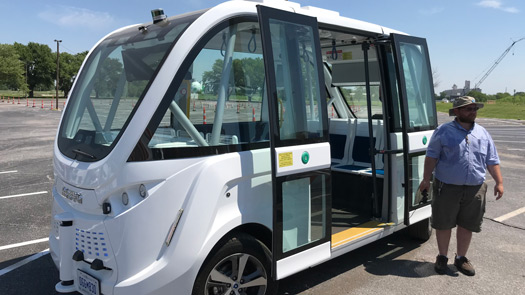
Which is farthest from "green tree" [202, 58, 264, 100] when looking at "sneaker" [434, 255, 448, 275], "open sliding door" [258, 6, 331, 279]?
"sneaker" [434, 255, 448, 275]

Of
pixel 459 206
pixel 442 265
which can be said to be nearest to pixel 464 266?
pixel 442 265

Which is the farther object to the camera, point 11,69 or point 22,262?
point 11,69

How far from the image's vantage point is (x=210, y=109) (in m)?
3.18

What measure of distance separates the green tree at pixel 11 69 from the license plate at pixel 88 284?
79.8 meters

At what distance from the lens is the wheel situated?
2.88 meters

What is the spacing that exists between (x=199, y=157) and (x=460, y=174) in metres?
2.64

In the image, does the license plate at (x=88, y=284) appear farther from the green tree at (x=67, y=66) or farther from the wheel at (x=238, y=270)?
the green tree at (x=67, y=66)

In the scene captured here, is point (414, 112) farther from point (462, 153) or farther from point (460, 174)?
point (460, 174)

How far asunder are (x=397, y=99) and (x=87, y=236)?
3.29 m

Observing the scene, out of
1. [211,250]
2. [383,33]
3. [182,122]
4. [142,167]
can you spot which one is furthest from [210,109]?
[383,33]

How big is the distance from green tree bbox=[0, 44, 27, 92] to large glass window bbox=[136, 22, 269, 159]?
7977 centimetres

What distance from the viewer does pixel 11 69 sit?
70.1 metres

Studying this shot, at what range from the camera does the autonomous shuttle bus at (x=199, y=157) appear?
104 inches

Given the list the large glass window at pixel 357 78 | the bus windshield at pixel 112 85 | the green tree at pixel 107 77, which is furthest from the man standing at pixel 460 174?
the green tree at pixel 107 77
